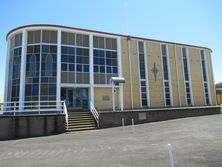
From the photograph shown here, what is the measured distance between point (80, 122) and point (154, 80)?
13605mm

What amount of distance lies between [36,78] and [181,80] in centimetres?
2035

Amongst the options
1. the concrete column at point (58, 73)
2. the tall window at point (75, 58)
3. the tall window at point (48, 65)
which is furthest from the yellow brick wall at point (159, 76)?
the tall window at point (48, 65)

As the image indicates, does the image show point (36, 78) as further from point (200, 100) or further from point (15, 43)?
point (200, 100)

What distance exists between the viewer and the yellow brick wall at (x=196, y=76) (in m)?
28.6

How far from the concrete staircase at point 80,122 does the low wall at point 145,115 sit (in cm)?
103

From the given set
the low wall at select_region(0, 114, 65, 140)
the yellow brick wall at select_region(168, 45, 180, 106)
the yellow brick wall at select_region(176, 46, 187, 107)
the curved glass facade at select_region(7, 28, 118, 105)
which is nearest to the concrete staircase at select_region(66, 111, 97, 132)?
the low wall at select_region(0, 114, 65, 140)

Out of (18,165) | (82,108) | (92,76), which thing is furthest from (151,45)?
(18,165)

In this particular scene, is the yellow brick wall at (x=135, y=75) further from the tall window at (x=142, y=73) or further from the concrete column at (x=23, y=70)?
the concrete column at (x=23, y=70)

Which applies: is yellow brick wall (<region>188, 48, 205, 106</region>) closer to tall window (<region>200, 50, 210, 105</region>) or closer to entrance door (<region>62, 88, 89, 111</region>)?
tall window (<region>200, 50, 210, 105</region>)

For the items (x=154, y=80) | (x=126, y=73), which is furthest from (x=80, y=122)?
(x=154, y=80)

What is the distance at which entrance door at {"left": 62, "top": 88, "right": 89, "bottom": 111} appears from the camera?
2125cm

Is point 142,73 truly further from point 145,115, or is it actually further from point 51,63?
point 51,63

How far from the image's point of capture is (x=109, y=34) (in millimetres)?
24281

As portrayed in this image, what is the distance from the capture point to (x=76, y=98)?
21688mm
